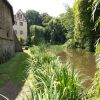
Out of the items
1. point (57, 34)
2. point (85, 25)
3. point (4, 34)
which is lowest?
point (4, 34)

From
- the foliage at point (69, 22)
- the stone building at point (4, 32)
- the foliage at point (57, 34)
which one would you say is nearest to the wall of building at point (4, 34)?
the stone building at point (4, 32)

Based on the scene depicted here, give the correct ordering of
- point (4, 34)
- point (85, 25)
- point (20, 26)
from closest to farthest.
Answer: point (4, 34), point (85, 25), point (20, 26)

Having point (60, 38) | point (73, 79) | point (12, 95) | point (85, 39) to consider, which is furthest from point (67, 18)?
point (73, 79)

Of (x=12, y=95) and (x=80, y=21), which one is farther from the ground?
(x=80, y=21)

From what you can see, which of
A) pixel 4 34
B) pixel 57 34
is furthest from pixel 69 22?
pixel 4 34

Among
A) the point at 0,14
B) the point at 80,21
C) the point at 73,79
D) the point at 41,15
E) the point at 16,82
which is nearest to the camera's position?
the point at 73,79

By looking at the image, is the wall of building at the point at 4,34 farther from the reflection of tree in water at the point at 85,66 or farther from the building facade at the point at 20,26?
the building facade at the point at 20,26

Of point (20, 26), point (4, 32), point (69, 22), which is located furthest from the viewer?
point (20, 26)

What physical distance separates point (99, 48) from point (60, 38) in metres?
Result: 56.0

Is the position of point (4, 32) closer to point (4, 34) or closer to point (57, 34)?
point (4, 34)

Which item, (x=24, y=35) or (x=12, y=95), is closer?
(x=12, y=95)

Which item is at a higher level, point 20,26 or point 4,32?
point 20,26

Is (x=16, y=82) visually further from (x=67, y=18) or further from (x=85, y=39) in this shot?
(x=67, y=18)

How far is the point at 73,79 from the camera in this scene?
5684mm
